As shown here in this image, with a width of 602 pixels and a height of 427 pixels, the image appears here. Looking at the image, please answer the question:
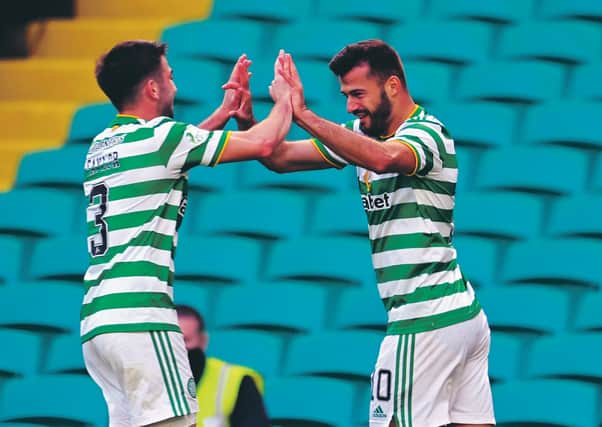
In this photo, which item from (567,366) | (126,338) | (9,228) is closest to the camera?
(126,338)

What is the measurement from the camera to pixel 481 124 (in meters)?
7.15

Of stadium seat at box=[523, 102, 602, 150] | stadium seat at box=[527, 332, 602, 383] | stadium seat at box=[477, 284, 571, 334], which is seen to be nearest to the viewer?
stadium seat at box=[527, 332, 602, 383]

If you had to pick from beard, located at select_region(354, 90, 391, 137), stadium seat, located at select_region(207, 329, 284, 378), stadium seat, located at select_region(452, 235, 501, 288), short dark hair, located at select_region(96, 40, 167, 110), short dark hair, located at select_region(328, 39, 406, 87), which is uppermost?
short dark hair, located at select_region(328, 39, 406, 87)

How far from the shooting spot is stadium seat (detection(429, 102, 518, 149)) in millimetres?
7129

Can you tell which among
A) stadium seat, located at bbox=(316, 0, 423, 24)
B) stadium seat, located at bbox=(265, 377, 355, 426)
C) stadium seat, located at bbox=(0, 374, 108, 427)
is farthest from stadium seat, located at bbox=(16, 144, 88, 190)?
stadium seat, located at bbox=(265, 377, 355, 426)

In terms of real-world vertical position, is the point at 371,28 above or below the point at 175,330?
above

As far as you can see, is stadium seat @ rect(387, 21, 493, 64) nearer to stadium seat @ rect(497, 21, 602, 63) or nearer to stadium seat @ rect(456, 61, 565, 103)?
stadium seat @ rect(497, 21, 602, 63)

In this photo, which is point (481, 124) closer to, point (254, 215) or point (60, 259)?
point (254, 215)

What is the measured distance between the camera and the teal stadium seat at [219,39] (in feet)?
27.0

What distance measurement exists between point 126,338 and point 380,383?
33.0 inches

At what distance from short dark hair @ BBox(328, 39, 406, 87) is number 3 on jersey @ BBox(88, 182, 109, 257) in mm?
868

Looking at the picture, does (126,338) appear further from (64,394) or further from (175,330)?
(64,394)

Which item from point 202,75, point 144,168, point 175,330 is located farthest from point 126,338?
point 202,75

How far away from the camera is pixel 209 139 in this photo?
432cm
